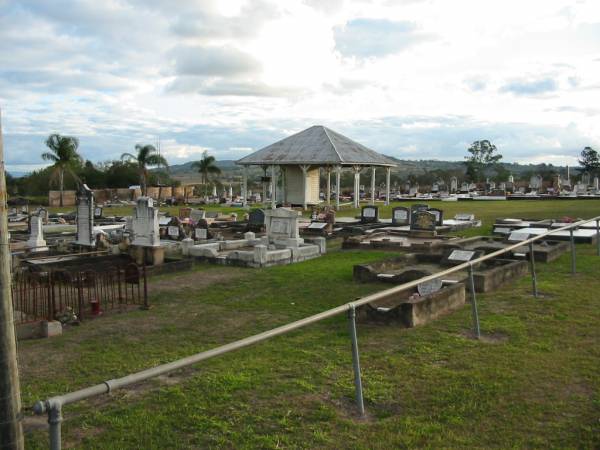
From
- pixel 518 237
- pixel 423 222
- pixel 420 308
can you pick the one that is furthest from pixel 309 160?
Result: pixel 420 308

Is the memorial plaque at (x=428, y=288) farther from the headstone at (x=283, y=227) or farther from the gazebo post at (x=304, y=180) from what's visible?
the gazebo post at (x=304, y=180)

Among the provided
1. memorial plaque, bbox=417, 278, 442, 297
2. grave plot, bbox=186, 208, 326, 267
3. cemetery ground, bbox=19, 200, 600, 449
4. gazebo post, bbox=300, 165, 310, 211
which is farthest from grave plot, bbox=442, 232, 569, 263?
gazebo post, bbox=300, 165, 310, 211

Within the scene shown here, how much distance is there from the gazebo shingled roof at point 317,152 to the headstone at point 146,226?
18.5 meters

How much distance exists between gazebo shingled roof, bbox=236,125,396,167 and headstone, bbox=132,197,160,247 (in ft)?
60.6

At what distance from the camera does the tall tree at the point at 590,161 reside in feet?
200

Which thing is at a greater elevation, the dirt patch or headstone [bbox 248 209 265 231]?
headstone [bbox 248 209 265 231]

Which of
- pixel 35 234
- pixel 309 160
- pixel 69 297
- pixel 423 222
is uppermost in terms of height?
pixel 309 160

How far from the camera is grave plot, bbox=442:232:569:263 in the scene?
42.0 feet

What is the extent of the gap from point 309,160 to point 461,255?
21.4 metres

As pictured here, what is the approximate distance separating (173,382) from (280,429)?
1.64 metres

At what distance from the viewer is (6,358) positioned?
2.98 m

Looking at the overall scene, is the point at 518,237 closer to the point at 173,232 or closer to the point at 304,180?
the point at 173,232

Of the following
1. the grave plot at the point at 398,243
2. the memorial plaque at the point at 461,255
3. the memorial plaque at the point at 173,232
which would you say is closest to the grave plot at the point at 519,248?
the grave plot at the point at 398,243

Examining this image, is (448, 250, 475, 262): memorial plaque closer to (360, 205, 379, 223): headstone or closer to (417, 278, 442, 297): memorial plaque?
(417, 278, 442, 297): memorial plaque
